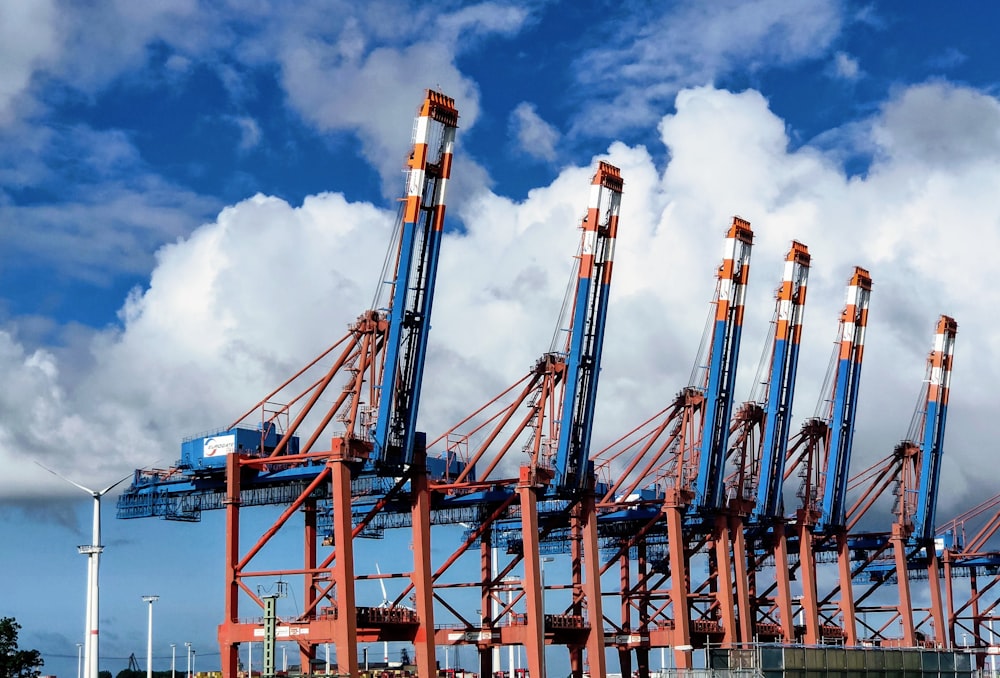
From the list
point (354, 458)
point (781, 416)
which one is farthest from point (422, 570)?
point (781, 416)

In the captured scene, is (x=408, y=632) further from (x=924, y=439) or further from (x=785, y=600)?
(x=924, y=439)

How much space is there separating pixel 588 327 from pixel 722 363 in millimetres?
17615

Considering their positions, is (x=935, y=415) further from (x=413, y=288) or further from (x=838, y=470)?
(x=413, y=288)

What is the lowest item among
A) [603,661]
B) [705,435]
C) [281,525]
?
[603,661]

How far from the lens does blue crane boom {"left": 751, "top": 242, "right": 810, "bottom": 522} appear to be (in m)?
112

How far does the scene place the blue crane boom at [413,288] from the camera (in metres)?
76.8

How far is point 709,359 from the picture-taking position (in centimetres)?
10469

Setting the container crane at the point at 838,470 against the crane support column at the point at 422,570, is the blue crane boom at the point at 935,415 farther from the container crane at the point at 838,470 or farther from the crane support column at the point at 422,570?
the crane support column at the point at 422,570

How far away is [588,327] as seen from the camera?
90.6 metres

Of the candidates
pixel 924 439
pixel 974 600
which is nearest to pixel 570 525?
pixel 924 439

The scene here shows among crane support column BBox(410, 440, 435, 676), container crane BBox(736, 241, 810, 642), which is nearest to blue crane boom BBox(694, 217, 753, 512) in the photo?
container crane BBox(736, 241, 810, 642)

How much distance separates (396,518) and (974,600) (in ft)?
222

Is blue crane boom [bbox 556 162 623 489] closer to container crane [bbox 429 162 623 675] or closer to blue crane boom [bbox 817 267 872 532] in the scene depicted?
container crane [bbox 429 162 623 675]

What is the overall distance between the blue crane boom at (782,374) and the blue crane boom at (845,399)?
6611 millimetres
